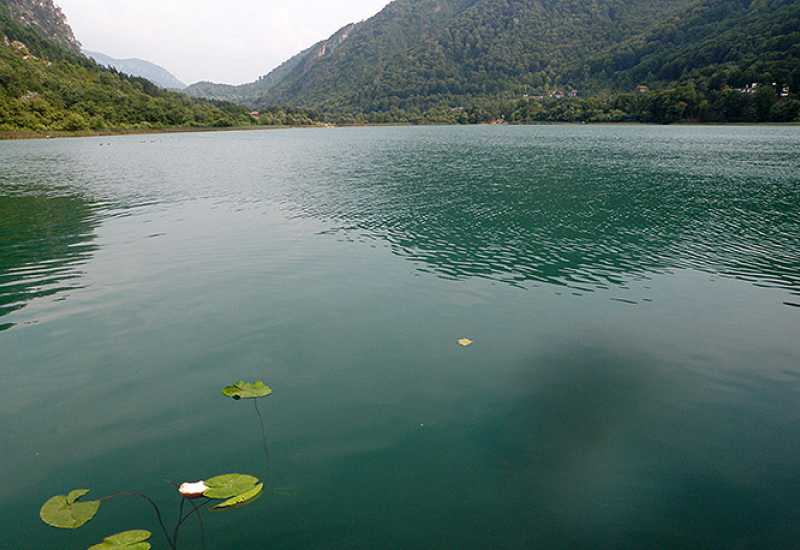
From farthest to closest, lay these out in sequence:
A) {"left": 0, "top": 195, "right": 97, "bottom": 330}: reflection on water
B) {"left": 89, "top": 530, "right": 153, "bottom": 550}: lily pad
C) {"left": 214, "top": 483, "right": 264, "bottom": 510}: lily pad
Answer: {"left": 0, "top": 195, "right": 97, "bottom": 330}: reflection on water, {"left": 214, "top": 483, "right": 264, "bottom": 510}: lily pad, {"left": 89, "top": 530, "right": 153, "bottom": 550}: lily pad

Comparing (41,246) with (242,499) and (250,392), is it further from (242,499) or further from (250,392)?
(242,499)

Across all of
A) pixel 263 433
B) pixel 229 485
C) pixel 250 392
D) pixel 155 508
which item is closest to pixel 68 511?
pixel 155 508

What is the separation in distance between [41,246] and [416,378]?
25446 mm

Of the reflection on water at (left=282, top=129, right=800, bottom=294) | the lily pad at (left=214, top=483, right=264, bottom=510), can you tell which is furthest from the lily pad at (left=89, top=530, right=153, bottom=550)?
the reflection on water at (left=282, top=129, right=800, bottom=294)

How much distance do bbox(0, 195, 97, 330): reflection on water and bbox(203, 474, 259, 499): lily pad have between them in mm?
13180

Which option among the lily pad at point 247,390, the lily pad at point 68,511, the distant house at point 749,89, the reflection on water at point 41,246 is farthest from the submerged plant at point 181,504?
A: the distant house at point 749,89

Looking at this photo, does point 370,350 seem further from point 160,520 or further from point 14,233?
point 14,233

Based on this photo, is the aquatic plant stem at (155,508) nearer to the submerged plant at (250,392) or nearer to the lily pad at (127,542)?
the lily pad at (127,542)

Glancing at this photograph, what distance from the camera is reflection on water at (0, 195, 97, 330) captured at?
19672 mm

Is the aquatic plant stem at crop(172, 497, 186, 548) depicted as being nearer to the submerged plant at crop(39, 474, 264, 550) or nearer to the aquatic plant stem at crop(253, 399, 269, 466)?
the submerged plant at crop(39, 474, 264, 550)

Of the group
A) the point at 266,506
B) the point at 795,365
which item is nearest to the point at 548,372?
the point at 795,365

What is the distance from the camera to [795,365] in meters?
13.9

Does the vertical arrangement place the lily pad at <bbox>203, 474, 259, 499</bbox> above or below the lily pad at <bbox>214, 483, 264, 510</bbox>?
above

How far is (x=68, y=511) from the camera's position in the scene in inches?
316
